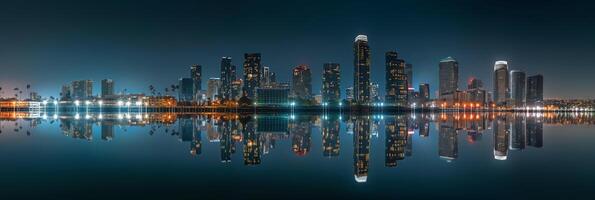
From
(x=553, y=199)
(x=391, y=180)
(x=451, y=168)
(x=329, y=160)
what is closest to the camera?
(x=553, y=199)

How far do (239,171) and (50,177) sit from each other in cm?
512

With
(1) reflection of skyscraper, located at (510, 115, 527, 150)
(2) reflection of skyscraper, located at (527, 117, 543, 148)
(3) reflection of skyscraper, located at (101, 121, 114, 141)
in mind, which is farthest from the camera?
(3) reflection of skyscraper, located at (101, 121, 114, 141)

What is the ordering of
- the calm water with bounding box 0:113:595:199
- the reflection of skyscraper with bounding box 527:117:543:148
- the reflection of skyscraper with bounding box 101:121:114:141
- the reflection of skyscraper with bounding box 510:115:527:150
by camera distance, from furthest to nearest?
1. the reflection of skyscraper with bounding box 101:121:114:141
2. the reflection of skyscraper with bounding box 527:117:543:148
3. the reflection of skyscraper with bounding box 510:115:527:150
4. the calm water with bounding box 0:113:595:199

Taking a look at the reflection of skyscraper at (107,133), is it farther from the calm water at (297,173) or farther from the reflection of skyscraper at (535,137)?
the reflection of skyscraper at (535,137)

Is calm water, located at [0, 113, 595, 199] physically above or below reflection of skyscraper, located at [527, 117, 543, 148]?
above

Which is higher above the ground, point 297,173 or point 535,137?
point 297,173

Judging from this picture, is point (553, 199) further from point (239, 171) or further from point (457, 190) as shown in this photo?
point (239, 171)

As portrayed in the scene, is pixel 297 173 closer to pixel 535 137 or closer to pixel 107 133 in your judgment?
pixel 535 137

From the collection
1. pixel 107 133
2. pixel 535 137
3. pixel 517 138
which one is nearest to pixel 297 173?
pixel 517 138

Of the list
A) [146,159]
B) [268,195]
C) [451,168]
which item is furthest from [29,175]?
[451,168]

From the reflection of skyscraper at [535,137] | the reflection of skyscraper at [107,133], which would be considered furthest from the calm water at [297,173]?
the reflection of skyscraper at [107,133]

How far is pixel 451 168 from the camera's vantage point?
14.5 m

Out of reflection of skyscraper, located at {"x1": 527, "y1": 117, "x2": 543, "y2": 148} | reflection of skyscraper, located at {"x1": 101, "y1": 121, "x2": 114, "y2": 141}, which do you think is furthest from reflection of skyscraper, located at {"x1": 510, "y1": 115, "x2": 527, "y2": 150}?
reflection of skyscraper, located at {"x1": 101, "y1": 121, "x2": 114, "y2": 141}

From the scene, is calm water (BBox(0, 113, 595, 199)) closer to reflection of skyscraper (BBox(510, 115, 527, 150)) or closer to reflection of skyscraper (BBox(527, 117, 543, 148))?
reflection of skyscraper (BBox(510, 115, 527, 150))
